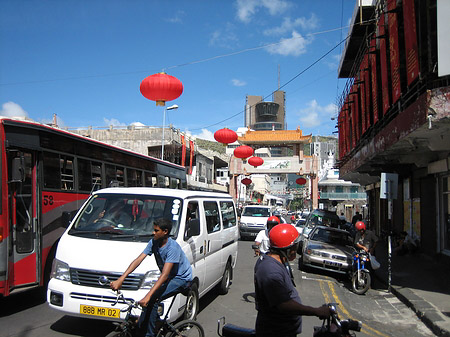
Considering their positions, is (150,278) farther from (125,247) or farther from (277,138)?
(277,138)

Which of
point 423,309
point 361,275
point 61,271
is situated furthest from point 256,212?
point 61,271

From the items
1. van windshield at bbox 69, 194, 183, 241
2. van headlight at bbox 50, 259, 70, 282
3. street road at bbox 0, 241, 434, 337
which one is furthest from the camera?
street road at bbox 0, 241, 434, 337

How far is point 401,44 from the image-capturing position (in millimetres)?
12047

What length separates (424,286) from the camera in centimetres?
982

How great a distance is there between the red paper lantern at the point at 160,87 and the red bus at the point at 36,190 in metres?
1.90

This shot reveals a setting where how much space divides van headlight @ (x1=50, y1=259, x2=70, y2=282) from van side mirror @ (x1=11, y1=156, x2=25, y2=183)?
1.75 meters

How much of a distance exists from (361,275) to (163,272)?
6897 mm

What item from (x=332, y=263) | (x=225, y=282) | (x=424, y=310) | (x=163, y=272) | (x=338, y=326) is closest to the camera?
(x=338, y=326)

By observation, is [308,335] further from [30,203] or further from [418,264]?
[418,264]

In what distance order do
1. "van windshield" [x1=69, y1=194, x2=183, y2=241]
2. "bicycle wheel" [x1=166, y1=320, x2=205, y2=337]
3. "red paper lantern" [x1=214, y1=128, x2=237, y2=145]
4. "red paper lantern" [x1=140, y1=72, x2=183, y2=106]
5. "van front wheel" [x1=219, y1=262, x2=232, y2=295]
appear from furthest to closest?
"red paper lantern" [x1=214, y1=128, x2=237, y2=145]
"red paper lantern" [x1=140, y1=72, x2=183, y2=106]
"van front wheel" [x1=219, y1=262, x2=232, y2=295]
"van windshield" [x1=69, y1=194, x2=183, y2=241]
"bicycle wheel" [x1=166, y1=320, x2=205, y2=337]

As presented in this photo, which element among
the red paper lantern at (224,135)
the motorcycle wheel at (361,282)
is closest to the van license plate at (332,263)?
the motorcycle wheel at (361,282)

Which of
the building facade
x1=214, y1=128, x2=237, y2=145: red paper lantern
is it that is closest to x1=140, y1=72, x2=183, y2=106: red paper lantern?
the building facade

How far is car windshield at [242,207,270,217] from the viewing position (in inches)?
808

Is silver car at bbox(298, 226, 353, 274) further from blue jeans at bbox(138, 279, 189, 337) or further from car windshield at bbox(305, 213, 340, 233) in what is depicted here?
blue jeans at bbox(138, 279, 189, 337)
